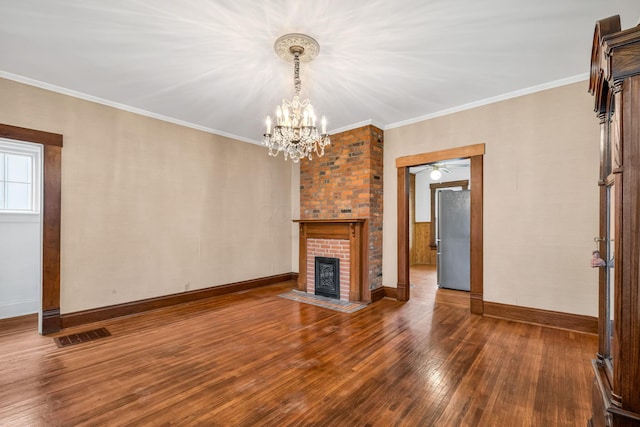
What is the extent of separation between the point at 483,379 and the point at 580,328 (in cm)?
188

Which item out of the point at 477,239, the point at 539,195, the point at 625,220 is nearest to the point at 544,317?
the point at 477,239

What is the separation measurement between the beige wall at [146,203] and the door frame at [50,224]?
0.07 metres

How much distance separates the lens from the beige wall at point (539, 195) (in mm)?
3332

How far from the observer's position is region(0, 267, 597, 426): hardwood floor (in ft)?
6.44

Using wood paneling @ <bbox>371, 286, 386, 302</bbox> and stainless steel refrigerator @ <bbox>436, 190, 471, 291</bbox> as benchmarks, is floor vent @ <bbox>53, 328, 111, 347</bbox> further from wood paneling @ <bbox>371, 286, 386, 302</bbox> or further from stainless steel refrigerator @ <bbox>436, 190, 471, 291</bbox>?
stainless steel refrigerator @ <bbox>436, 190, 471, 291</bbox>

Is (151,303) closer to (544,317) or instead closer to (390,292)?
(390,292)

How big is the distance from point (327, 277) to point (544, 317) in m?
3.01

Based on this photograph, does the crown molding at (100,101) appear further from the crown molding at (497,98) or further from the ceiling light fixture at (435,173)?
the ceiling light fixture at (435,173)

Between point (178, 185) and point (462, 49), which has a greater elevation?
point (462, 49)

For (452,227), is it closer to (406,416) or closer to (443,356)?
(443,356)

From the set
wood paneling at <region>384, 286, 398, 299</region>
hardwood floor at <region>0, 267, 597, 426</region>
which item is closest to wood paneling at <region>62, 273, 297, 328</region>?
hardwood floor at <region>0, 267, 597, 426</region>

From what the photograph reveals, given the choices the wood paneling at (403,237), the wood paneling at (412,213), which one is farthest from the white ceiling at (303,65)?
the wood paneling at (412,213)

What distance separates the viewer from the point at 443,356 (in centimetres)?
279

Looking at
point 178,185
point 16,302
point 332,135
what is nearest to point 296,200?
point 332,135
